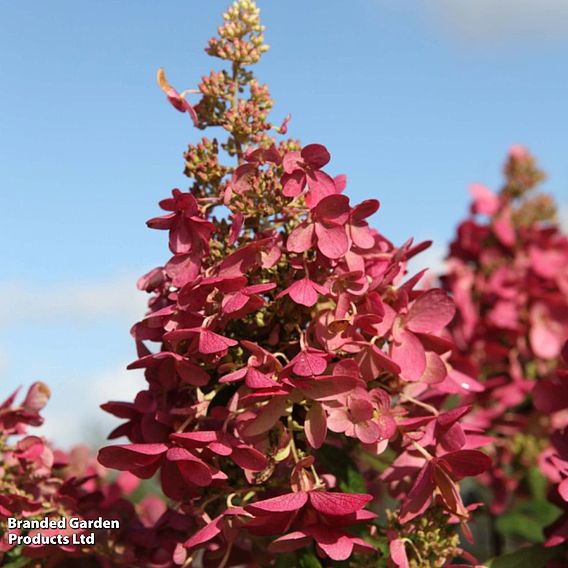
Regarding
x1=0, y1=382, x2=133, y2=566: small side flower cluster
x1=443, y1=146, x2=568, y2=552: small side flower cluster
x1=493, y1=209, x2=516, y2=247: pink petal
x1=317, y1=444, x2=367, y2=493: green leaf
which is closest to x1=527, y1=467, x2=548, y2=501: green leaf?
x1=443, y1=146, x2=568, y2=552: small side flower cluster

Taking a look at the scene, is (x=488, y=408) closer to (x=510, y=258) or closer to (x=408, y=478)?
(x=510, y=258)

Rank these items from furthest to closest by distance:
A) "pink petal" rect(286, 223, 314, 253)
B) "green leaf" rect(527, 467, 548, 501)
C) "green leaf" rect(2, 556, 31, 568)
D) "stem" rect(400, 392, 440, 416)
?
"green leaf" rect(527, 467, 548, 501) < "green leaf" rect(2, 556, 31, 568) < "stem" rect(400, 392, 440, 416) < "pink petal" rect(286, 223, 314, 253)

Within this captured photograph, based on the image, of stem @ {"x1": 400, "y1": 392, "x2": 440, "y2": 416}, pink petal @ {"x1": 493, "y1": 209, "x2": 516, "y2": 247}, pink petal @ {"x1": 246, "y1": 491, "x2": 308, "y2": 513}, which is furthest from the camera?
pink petal @ {"x1": 493, "y1": 209, "x2": 516, "y2": 247}

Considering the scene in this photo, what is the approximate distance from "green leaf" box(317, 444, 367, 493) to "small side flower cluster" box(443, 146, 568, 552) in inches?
43.0

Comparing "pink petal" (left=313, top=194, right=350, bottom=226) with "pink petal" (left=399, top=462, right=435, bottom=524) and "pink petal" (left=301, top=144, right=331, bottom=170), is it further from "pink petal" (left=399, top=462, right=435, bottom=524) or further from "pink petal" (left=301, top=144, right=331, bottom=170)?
"pink petal" (left=399, top=462, right=435, bottom=524)

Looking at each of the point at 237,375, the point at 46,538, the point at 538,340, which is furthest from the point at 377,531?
the point at 538,340

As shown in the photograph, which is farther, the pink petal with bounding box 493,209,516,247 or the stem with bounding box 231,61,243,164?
the pink petal with bounding box 493,209,516,247

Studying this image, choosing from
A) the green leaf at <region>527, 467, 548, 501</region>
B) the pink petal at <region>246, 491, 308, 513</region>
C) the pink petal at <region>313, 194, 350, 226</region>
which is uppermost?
the pink petal at <region>313, 194, 350, 226</region>

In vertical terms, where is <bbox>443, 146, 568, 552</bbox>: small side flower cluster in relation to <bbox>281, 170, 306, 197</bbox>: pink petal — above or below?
above

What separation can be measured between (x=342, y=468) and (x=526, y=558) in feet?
1.16

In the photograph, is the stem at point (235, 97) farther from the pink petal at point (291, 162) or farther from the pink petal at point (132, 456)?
the pink petal at point (132, 456)

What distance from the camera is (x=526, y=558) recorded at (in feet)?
4.80

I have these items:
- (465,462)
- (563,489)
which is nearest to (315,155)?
(465,462)

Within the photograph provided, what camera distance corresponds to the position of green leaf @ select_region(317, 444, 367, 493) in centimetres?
145
